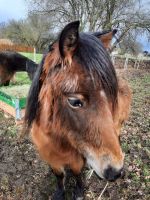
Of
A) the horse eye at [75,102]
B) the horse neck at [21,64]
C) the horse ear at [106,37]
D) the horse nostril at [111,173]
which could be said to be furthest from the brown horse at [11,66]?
the horse nostril at [111,173]

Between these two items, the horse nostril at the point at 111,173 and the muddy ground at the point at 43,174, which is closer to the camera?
the horse nostril at the point at 111,173

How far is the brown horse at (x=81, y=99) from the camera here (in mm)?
1932

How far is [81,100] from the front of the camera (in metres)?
1.97

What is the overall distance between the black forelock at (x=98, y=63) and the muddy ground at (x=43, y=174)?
1.75m

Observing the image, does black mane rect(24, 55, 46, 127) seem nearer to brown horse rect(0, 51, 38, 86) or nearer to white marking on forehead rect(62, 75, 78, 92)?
white marking on forehead rect(62, 75, 78, 92)

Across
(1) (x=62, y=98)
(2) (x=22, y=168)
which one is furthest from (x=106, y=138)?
(2) (x=22, y=168)

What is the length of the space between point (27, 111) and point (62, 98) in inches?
24.2

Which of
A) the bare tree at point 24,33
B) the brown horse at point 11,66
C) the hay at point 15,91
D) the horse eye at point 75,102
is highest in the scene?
the horse eye at point 75,102

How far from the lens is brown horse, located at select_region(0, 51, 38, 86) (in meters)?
3.74

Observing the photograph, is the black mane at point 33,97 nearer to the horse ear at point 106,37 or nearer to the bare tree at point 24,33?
the horse ear at point 106,37

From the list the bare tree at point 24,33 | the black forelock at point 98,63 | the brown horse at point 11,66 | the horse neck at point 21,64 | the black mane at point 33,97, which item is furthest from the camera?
the bare tree at point 24,33

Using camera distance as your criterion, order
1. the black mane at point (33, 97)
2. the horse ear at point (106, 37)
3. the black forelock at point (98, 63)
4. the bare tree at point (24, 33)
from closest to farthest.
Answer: the black forelock at point (98, 63)
the black mane at point (33, 97)
the horse ear at point (106, 37)
the bare tree at point (24, 33)

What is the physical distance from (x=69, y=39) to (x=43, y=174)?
2.30 meters

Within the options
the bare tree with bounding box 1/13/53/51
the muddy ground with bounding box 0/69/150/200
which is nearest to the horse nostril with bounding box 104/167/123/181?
the muddy ground with bounding box 0/69/150/200
